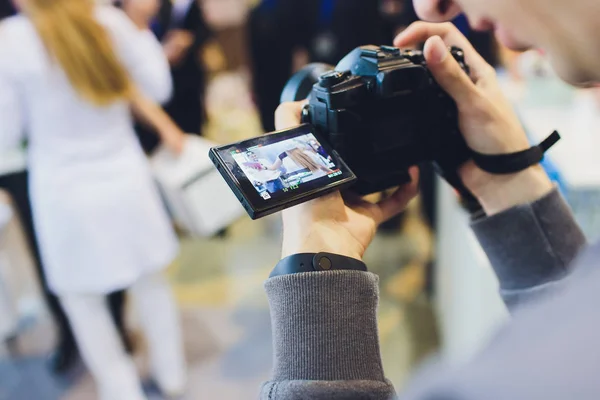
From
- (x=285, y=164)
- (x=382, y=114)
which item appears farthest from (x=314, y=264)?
(x=382, y=114)

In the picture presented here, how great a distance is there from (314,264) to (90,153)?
3.23ft

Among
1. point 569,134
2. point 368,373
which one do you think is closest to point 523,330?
point 368,373

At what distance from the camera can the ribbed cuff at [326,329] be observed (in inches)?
16.1

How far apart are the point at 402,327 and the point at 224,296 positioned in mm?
657

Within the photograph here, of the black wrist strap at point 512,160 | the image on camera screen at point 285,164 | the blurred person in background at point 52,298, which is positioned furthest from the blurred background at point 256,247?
the image on camera screen at point 285,164

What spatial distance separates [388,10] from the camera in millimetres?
1379

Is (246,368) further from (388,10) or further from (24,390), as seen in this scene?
(388,10)

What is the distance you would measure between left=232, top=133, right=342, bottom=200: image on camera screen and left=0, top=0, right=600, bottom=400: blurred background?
552 millimetres

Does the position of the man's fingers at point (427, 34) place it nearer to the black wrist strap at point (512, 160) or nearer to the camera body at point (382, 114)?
the camera body at point (382, 114)

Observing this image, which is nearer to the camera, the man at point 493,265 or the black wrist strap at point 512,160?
the man at point 493,265

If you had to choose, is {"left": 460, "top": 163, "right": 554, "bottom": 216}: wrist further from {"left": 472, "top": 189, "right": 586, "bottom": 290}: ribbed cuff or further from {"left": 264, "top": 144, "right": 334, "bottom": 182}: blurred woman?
{"left": 264, "top": 144, "right": 334, "bottom": 182}: blurred woman

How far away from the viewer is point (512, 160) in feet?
2.02

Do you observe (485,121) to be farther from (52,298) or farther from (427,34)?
(52,298)

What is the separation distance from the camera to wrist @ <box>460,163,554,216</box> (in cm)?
61
